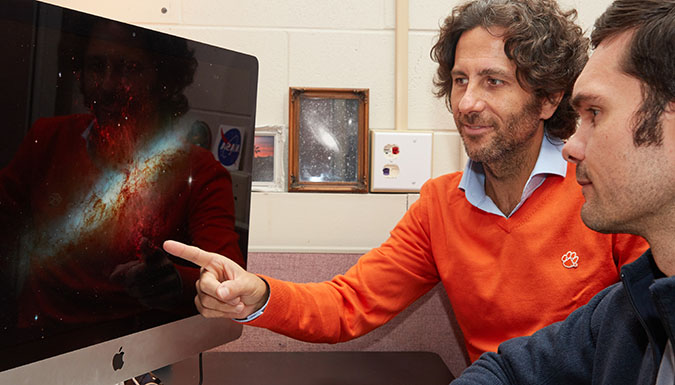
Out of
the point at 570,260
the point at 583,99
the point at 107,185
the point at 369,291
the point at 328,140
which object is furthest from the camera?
the point at 328,140

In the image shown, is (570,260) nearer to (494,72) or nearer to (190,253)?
(494,72)

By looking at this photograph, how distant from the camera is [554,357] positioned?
0.86 m

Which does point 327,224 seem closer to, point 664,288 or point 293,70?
point 293,70

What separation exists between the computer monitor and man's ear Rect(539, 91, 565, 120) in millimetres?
676

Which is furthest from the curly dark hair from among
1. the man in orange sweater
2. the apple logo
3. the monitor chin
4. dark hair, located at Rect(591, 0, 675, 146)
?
the apple logo

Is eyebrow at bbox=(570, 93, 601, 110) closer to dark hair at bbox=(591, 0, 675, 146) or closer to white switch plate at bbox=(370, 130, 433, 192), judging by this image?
dark hair at bbox=(591, 0, 675, 146)

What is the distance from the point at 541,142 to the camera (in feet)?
4.03

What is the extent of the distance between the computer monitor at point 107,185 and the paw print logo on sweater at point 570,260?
25.1 inches

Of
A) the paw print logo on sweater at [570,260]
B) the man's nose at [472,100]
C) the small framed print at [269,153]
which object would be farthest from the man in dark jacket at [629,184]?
the small framed print at [269,153]

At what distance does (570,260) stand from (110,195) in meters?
0.85

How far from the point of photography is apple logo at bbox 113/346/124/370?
74cm

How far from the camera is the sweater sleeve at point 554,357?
849mm

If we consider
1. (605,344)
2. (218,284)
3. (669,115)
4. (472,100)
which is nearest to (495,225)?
(472,100)

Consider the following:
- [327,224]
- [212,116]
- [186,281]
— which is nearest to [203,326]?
[186,281]
